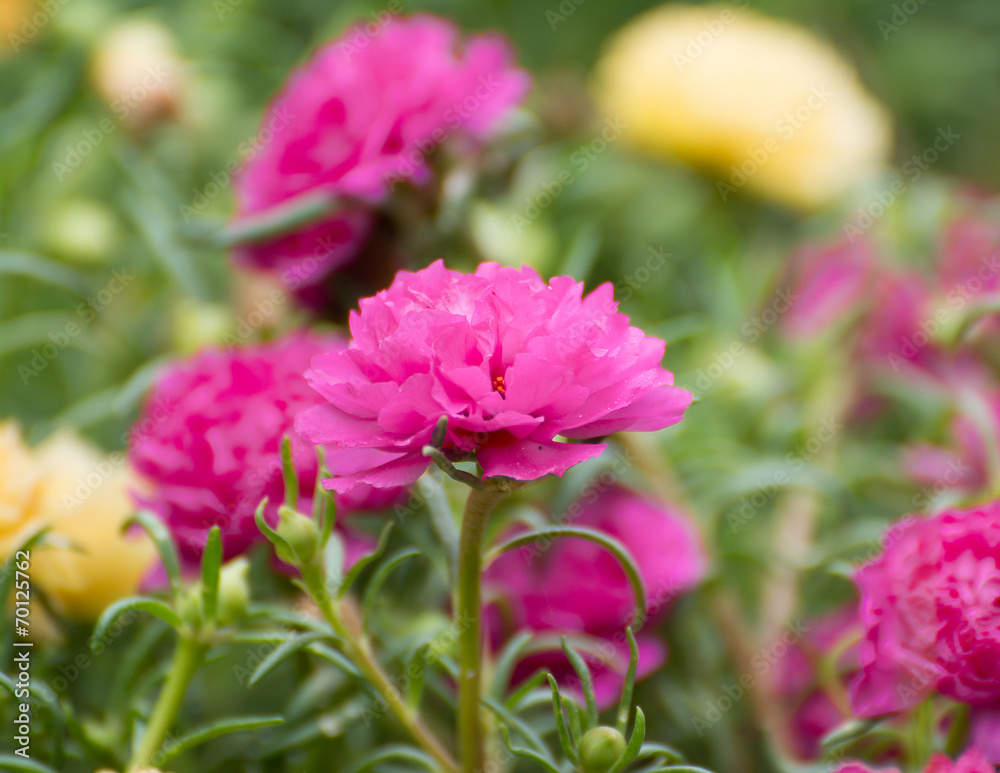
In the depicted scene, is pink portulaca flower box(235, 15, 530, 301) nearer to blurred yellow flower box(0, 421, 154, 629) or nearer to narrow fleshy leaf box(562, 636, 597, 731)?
blurred yellow flower box(0, 421, 154, 629)

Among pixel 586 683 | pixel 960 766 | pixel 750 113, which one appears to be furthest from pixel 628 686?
pixel 750 113

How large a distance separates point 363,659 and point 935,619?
0.22 metres

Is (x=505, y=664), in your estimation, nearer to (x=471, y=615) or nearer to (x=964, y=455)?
(x=471, y=615)

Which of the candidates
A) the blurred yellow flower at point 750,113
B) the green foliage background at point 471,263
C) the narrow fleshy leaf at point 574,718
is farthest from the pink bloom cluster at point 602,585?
the blurred yellow flower at point 750,113

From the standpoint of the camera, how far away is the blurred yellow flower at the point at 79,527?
45 cm

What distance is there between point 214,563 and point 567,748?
Answer: 5.8 inches

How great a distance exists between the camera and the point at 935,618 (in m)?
0.35

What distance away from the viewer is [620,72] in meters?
0.88

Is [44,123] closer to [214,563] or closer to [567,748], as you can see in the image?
[214,563]

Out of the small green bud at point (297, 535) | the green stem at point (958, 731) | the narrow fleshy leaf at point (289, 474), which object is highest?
the narrow fleshy leaf at point (289, 474)

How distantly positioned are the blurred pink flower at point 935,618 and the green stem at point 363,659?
17cm

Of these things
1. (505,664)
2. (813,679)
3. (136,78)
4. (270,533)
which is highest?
(136,78)

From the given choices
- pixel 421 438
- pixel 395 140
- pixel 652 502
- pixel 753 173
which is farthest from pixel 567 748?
Answer: pixel 753 173

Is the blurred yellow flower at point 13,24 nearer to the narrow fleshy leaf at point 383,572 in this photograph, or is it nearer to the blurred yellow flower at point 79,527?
the blurred yellow flower at point 79,527
